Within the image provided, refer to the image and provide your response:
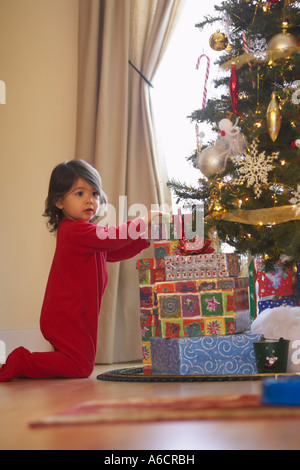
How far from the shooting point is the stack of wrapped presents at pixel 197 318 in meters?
1.63

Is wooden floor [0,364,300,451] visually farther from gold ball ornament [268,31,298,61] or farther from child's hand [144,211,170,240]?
gold ball ornament [268,31,298,61]

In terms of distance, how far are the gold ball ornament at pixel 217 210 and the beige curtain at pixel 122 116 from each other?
2.47ft

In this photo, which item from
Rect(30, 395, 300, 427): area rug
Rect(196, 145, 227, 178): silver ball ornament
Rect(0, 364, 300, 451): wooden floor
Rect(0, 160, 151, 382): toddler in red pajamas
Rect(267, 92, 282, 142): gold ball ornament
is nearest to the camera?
Rect(0, 364, 300, 451): wooden floor

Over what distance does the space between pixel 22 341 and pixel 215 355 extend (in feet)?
4.51

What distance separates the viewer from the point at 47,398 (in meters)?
1.27

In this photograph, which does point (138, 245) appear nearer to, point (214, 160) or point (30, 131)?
point (214, 160)

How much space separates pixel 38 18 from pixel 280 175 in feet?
5.79

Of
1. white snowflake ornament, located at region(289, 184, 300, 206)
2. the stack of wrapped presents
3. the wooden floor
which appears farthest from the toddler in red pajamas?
the wooden floor

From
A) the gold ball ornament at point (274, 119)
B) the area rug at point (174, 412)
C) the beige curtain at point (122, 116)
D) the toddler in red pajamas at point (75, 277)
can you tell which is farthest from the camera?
the beige curtain at point (122, 116)

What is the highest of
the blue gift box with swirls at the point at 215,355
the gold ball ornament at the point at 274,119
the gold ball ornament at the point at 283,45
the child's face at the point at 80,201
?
the gold ball ornament at the point at 283,45

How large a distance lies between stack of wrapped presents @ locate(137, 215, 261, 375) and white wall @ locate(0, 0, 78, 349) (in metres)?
1.17

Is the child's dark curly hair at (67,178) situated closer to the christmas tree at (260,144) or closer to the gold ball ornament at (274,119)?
the christmas tree at (260,144)

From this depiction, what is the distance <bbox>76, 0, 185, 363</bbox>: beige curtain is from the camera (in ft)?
8.74

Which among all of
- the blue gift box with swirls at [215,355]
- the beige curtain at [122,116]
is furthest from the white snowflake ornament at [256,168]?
the beige curtain at [122,116]
